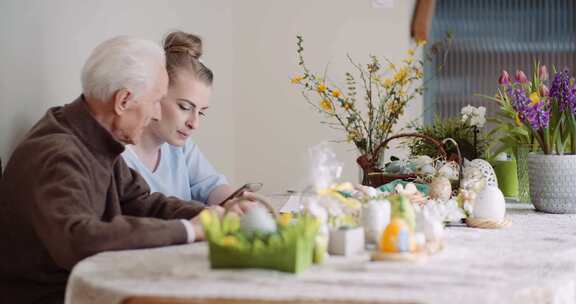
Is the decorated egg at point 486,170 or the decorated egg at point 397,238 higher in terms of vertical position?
the decorated egg at point 486,170

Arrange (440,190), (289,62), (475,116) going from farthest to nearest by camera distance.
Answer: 1. (289,62)
2. (475,116)
3. (440,190)

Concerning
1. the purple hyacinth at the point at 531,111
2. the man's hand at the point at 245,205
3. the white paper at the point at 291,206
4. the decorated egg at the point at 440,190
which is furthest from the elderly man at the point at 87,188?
the purple hyacinth at the point at 531,111

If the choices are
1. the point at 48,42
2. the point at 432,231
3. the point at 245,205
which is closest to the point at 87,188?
the point at 245,205

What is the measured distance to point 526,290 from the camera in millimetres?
1593

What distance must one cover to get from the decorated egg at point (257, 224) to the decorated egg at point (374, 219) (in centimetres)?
33

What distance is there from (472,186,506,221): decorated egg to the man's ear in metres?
0.97

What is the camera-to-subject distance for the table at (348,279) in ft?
4.97

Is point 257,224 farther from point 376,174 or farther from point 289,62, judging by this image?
point 289,62

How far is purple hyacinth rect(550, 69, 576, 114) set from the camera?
2.67m

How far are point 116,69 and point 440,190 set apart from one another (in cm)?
99

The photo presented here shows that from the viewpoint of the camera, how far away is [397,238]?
1.79 m

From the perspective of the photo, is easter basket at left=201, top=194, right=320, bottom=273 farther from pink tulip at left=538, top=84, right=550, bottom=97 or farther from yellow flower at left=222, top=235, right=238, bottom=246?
pink tulip at left=538, top=84, right=550, bottom=97

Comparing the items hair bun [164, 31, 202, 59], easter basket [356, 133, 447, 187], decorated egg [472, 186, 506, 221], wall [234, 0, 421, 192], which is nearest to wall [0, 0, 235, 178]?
hair bun [164, 31, 202, 59]

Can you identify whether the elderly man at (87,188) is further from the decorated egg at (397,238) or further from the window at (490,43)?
the window at (490,43)
